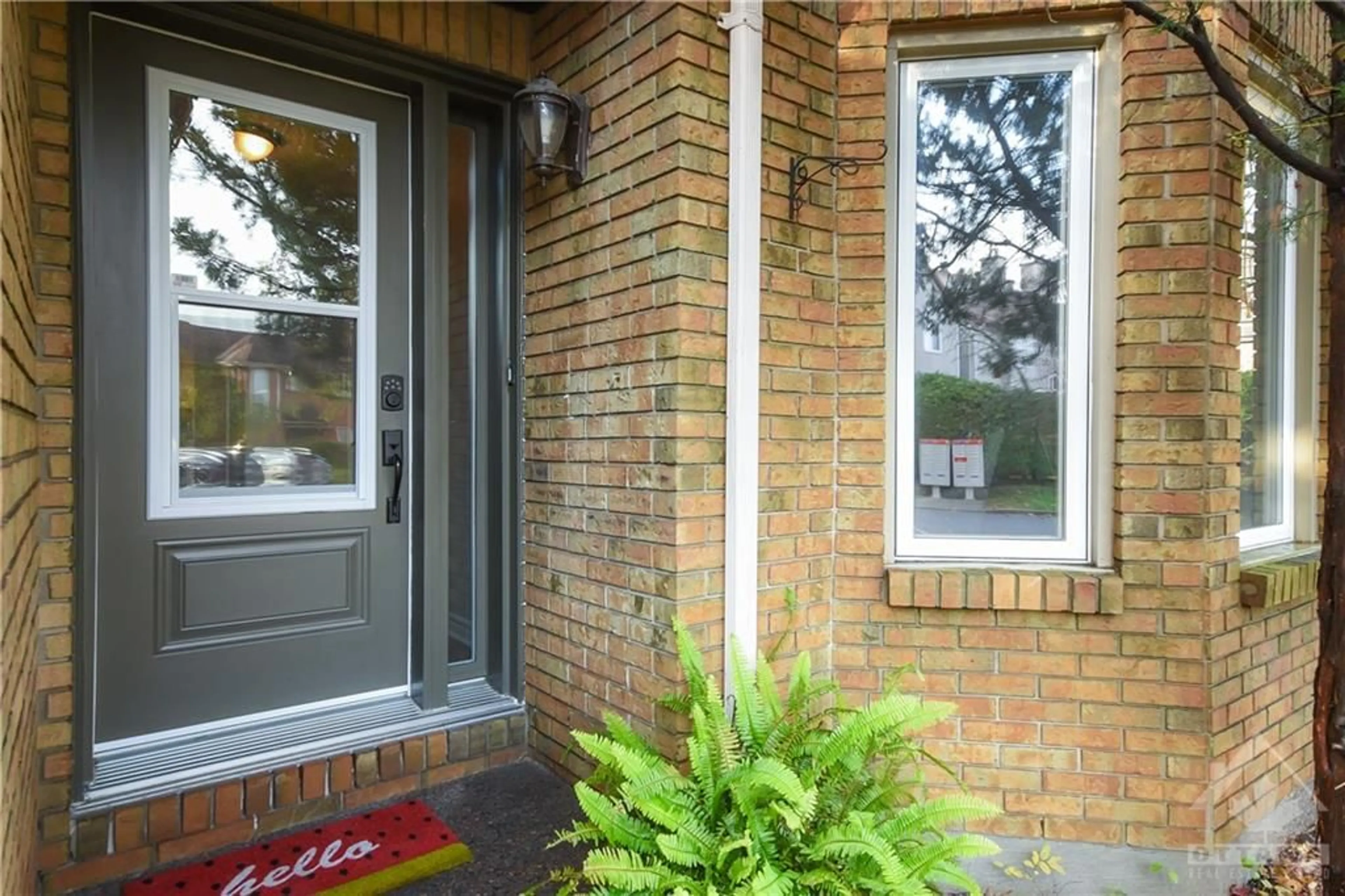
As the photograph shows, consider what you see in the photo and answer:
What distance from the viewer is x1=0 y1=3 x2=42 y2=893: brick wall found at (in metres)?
1.19

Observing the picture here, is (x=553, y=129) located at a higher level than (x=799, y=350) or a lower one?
higher

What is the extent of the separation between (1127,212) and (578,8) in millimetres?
1873

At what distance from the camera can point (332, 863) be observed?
2.09 meters

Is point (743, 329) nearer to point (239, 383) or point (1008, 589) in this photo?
→ point (1008, 589)

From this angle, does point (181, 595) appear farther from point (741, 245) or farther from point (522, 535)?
point (741, 245)

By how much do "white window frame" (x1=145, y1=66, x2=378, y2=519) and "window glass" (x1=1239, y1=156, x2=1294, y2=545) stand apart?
9.70ft

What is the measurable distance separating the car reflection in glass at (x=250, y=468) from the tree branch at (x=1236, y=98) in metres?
2.71

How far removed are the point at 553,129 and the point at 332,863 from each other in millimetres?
2272

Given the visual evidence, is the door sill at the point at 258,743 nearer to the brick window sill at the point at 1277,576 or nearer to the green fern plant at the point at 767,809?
the green fern plant at the point at 767,809

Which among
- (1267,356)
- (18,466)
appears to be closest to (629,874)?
(18,466)

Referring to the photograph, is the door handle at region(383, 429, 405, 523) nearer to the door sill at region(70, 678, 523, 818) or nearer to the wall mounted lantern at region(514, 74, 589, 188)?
the door sill at region(70, 678, 523, 818)

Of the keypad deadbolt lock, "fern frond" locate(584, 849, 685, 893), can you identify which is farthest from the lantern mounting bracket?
"fern frond" locate(584, 849, 685, 893)

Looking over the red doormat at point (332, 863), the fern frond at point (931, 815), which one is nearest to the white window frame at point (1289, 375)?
the fern frond at point (931, 815)

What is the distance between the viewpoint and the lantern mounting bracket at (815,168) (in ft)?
7.68
